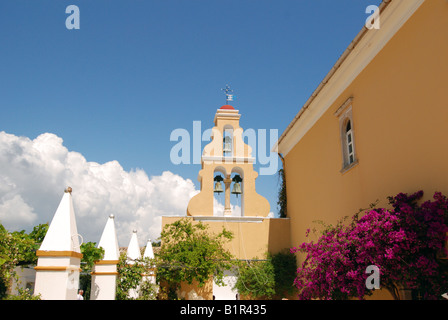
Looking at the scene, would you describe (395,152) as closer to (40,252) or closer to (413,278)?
(413,278)

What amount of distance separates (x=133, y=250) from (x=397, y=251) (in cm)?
890

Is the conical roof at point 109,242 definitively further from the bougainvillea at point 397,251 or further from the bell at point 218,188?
the bell at point 218,188

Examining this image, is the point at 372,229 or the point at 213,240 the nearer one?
the point at 372,229

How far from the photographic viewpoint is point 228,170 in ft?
46.3

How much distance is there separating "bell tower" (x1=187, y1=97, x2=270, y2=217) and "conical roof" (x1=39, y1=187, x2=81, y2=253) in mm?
7237

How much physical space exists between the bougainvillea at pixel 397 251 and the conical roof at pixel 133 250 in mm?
7012

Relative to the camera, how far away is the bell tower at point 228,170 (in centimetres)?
1377

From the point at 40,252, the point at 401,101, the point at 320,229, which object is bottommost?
the point at 40,252

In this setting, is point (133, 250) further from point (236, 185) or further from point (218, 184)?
point (236, 185)

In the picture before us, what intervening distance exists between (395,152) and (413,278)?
255 cm

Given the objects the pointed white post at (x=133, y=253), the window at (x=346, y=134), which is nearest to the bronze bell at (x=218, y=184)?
the pointed white post at (x=133, y=253)

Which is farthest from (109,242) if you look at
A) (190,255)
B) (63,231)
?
(190,255)

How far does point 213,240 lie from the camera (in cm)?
1286
